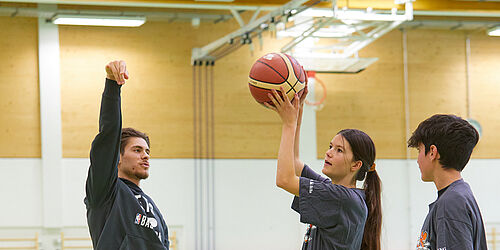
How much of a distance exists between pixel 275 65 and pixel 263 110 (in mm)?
9345

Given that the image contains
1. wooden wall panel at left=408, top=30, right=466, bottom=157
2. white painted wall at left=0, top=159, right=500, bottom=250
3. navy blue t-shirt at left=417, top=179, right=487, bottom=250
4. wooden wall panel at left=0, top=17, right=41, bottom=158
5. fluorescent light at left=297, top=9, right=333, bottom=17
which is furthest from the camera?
wooden wall panel at left=408, top=30, right=466, bottom=157

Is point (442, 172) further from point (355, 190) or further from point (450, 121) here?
point (355, 190)

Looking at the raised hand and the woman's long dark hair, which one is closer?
the raised hand

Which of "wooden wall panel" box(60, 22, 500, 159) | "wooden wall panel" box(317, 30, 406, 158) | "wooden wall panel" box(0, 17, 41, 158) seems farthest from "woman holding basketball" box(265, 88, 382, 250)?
"wooden wall panel" box(317, 30, 406, 158)

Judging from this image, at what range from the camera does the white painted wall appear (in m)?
12.4

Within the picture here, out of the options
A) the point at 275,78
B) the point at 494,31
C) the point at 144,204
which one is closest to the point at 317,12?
the point at 494,31

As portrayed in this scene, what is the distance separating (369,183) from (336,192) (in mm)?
495

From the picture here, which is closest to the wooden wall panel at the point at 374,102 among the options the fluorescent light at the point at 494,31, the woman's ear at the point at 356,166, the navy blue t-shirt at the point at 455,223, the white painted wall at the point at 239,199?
the white painted wall at the point at 239,199

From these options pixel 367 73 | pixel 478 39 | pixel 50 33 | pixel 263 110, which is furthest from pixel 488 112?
pixel 50 33

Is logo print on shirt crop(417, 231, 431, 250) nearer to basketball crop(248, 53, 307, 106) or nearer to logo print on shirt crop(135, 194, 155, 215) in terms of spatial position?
basketball crop(248, 53, 307, 106)

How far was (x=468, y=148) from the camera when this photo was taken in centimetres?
350

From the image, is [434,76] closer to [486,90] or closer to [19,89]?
[486,90]

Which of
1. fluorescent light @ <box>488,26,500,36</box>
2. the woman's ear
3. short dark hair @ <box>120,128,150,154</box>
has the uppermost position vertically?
fluorescent light @ <box>488,26,500,36</box>

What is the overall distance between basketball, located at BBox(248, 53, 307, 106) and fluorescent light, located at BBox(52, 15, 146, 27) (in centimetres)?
823
